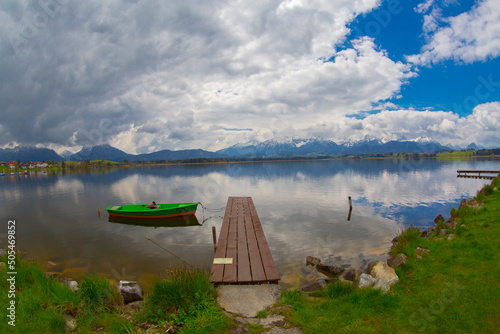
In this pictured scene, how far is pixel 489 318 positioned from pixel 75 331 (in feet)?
35.1

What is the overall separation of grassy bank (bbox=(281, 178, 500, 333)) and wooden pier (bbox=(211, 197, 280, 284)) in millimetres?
2720

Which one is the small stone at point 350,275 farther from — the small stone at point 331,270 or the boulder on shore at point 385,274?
the boulder on shore at point 385,274

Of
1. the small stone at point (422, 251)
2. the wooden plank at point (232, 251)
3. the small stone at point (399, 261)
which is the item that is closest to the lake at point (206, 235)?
the wooden plank at point (232, 251)

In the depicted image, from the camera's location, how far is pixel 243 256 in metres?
13.6

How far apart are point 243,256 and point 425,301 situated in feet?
28.0

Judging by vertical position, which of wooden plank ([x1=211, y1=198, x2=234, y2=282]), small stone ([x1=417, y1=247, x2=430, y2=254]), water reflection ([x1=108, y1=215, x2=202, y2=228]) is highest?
small stone ([x1=417, y1=247, x2=430, y2=254])

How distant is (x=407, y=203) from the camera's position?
3325 cm

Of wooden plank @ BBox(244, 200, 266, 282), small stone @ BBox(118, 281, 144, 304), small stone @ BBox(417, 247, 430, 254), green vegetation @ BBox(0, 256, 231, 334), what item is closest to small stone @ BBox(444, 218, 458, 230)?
small stone @ BBox(417, 247, 430, 254)

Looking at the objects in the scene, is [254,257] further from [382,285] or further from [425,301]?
[425,301]

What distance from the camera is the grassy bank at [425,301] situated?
620cm

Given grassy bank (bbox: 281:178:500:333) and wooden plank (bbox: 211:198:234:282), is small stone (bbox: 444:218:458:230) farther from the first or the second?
wooden plank (bbox: 211:198:234:282)

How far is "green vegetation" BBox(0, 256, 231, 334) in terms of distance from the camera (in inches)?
260

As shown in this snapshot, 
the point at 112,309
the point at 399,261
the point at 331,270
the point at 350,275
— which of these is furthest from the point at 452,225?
the point at 112,309

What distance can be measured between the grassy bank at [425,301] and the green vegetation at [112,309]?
2657mm
